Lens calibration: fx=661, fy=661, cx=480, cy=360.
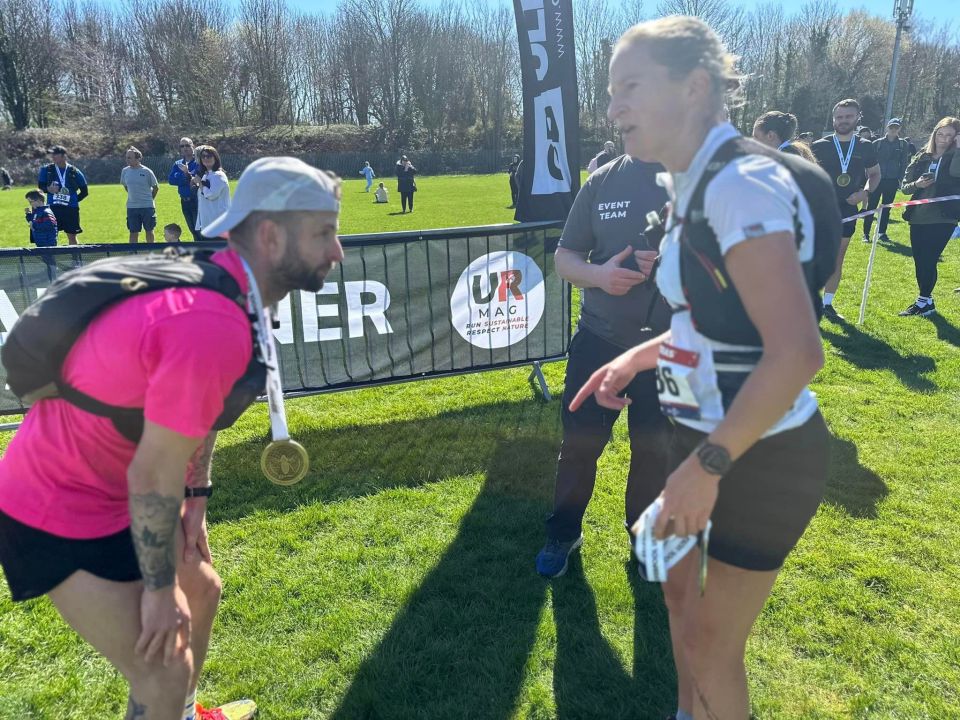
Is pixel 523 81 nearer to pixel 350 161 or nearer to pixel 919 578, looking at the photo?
pixel 919 578

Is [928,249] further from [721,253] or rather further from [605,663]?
[721,253]

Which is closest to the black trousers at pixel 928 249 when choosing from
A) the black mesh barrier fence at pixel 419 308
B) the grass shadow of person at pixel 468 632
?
the black mesh barrier fence at pixel 419 308

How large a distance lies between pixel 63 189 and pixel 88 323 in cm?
1418

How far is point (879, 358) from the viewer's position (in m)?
6.93

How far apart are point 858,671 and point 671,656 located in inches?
31.4

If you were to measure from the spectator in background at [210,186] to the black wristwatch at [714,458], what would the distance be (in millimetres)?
11393

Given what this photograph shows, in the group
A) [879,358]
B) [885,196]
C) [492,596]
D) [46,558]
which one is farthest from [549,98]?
[885,196]

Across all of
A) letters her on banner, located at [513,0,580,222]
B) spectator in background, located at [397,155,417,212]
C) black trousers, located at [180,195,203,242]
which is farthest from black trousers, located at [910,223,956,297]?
spectator in background, located at [397,155,417,212]

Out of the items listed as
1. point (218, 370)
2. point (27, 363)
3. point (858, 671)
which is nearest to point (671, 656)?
point (858, 671)

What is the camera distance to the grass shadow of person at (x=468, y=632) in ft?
9.09

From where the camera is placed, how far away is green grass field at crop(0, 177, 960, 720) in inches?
110

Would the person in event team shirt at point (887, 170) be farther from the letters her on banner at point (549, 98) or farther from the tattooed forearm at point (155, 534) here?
the tattooed forearm at point (155, 534)

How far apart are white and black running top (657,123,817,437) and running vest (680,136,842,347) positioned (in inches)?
0.8

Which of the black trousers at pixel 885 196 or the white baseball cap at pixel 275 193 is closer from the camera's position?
the white baseball cap at pixel 275 193
